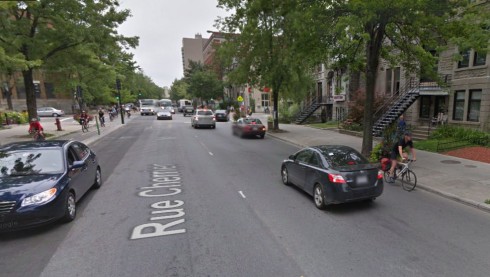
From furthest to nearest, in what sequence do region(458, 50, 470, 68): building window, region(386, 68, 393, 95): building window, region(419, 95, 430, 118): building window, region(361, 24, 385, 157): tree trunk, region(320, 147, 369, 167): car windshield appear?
region(386, 68, 393, 95): building window, region(419, 95, 430, 118): building window, region(458, 50, 470, 68): building window, region(361, 24, 385, 157): tree trunk, region(320, 147, 369, 167): car windshield

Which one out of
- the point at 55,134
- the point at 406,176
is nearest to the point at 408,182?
the point at 406,176

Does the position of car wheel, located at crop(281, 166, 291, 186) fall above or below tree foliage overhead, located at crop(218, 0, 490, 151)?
below

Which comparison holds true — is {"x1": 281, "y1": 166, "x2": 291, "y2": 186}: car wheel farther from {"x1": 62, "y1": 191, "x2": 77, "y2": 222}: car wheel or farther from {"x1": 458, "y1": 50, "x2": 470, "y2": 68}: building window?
{"x1": 458, "y1": 50, "x2": 470, "y2": 68}: building window

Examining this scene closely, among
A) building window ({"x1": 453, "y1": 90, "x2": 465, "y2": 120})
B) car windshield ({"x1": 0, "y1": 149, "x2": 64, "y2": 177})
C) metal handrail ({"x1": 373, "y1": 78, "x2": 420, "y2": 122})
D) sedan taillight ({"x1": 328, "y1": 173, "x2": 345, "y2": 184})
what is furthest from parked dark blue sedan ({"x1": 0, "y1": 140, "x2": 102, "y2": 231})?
building window ({"x1": 453, "y1": 90, "x2": 465, "y2": 120})

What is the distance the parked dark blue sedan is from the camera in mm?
4598

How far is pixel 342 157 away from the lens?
255 inches

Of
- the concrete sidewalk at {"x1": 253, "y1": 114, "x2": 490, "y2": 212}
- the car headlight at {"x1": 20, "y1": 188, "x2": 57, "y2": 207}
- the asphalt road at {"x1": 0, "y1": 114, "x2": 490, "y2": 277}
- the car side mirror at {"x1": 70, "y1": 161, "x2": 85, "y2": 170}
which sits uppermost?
the car side mirror at {"x1": 70, "y1": 161, "x2": 85, "y2": 170}

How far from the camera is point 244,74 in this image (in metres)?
20.5

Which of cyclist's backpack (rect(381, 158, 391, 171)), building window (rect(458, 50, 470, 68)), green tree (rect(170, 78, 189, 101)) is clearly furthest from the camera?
green tree (rect(170, 78, 189, 101))

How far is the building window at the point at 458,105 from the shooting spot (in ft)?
50.6

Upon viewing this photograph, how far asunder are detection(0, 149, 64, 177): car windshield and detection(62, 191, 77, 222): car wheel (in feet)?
1.93

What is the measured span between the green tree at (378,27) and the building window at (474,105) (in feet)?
17.5

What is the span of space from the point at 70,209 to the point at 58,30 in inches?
579

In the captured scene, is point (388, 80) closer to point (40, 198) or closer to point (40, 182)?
point (40, 182)
